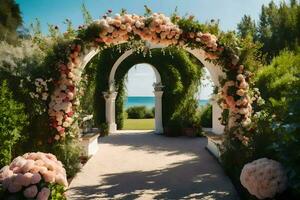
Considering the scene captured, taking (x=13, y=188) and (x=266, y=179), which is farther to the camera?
(x=266, y=179)

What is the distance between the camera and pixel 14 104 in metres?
6.43

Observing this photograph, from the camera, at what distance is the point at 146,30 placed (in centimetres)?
727

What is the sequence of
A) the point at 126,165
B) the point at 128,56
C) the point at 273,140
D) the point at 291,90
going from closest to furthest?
the point at 291,90 → the point at 273,140 → the point at 126,165 → the point at 128,56

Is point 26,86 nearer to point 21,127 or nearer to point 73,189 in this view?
point 21,127

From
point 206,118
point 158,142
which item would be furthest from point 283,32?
point 158,142

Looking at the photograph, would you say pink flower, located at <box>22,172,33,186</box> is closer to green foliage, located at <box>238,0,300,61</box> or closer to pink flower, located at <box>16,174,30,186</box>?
pink flower, located at <box>16,174,30,186</box>

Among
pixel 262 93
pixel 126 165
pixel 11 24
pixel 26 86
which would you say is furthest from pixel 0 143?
pixel 11 24

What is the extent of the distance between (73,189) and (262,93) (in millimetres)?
4803

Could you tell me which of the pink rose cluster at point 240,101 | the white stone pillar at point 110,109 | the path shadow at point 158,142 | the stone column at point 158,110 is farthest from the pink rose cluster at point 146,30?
the white stone pillar at point 110,109

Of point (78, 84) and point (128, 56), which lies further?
point (128, 56)

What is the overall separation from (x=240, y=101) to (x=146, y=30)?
2.17 meters

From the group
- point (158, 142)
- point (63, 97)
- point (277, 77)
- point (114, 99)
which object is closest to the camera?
point (63, 97)

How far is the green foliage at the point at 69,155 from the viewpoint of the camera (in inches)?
276

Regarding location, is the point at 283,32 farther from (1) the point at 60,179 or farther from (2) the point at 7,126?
(1) the point at 60,179
